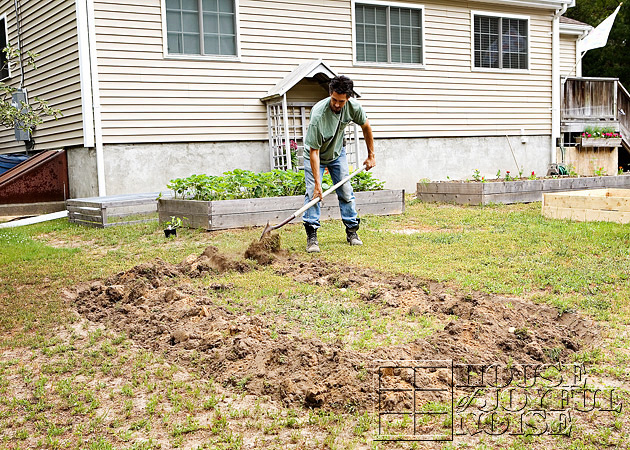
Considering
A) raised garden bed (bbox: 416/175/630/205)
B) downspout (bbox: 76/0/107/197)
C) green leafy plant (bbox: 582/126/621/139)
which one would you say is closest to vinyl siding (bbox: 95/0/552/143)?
downspout (bbox: 76/0/107/197)

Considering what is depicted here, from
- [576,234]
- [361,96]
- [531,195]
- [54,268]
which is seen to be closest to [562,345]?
[576,234]

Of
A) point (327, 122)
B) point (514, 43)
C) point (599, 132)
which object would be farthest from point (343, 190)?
point (599, 132)

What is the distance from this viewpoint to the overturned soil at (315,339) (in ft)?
10.6

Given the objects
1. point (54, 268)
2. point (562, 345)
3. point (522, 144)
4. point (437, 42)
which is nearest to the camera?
point (562, 345)

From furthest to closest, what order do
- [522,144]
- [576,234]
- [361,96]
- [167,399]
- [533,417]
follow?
[522,144], [361,96], [576,234], [167,399], [533,417]

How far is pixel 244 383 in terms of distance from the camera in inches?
129

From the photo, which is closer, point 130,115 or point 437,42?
point 130,115

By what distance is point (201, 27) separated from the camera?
1256 centimetres

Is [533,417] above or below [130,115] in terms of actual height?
below

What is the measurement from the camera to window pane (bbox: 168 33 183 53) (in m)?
12.3

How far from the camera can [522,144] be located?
56.7ft

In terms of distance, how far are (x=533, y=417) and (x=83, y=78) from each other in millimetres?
10808

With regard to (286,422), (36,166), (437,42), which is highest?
(437,42)

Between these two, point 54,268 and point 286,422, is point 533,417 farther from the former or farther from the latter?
point 54,268
